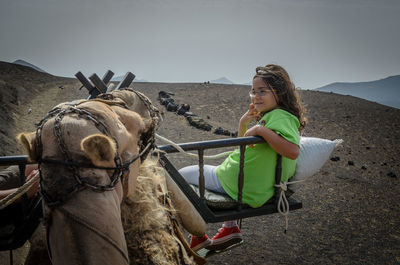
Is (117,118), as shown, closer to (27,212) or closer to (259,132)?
(27,212)

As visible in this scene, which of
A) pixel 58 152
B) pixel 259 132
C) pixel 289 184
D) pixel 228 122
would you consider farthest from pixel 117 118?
pixel 228 122

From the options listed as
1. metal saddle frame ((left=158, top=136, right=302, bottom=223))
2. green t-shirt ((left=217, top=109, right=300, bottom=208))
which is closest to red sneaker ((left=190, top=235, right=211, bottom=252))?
metal saddle frame ((left=158, top=136, right=302, bottom=223))

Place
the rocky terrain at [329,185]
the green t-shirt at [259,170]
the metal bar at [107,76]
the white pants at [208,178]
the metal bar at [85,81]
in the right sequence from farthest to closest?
the rocky terrain at [329,185]
the white pants at [208,178]
the green t-shirt at [259,170]
the metal bar at [107,76]
the metal bar at [85,81]

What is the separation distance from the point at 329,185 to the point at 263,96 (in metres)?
4.60

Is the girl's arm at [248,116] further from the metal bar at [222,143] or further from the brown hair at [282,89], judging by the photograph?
the metal bar at [222,143]

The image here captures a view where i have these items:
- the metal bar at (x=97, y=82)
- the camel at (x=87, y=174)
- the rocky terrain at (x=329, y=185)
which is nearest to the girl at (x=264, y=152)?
the rocky terrain at (x=329, y=185)

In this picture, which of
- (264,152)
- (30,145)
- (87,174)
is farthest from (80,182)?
(264,152)

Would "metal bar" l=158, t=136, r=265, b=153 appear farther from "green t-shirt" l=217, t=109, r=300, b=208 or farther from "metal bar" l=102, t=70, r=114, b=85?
"metal bar" l=102, t=70, r=114, b=85

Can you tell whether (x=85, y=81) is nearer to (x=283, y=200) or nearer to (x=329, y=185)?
(x=283, y=200)

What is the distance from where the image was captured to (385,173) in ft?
24.2

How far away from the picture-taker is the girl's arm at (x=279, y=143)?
2.32m

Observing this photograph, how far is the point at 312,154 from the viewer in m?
2.59

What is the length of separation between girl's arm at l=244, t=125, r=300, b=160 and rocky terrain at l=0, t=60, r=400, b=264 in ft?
2.50

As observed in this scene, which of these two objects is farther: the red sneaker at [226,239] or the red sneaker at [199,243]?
the red sneaker at [226,239]
